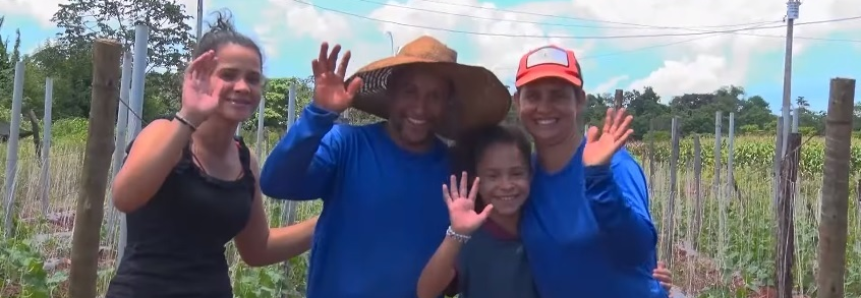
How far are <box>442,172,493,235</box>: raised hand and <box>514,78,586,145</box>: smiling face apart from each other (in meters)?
0.20

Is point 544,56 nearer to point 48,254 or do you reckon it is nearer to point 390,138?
point 390,138

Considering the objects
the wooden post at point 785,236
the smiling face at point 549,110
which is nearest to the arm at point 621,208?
the smiling face at point 549,110

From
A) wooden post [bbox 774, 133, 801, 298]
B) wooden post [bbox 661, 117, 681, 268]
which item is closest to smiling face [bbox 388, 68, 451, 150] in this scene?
wooden post [bbox 774, 133, 801, 298]

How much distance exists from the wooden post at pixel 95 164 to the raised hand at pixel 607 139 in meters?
1.58

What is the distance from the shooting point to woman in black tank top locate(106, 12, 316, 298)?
73.3 inches

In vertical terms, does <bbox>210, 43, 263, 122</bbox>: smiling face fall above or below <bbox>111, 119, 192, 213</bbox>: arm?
above

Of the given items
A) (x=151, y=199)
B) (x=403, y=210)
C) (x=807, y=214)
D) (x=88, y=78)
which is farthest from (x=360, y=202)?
(x=88, y=78)

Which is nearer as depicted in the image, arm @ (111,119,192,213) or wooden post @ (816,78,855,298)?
arm @ (111,119,192,213)

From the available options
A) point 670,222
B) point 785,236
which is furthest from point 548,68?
point 670,222

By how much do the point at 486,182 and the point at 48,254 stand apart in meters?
4.91

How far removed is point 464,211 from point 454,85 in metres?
0.46

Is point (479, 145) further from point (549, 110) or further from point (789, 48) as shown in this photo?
point (789, 48)

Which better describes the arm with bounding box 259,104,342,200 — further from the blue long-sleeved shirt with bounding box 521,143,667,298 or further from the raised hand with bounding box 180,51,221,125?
the blue long-sleeved shirt with bounding box 521,143,667,298

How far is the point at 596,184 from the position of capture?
1957 mm
